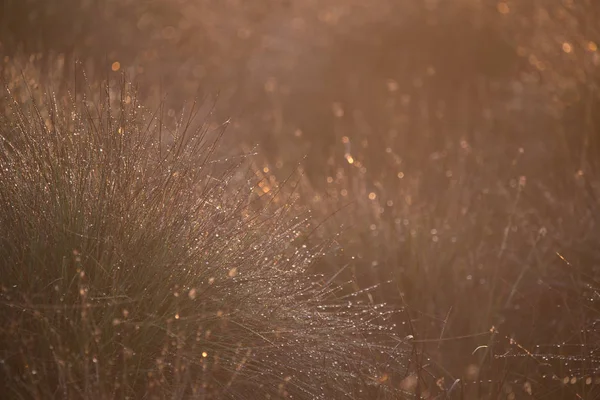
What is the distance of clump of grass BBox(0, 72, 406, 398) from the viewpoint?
2316 millimetres

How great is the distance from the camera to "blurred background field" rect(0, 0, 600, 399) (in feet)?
12.3

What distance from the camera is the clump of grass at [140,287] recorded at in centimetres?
232

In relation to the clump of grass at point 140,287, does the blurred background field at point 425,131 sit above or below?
below

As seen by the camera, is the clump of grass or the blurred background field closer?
the clump of grass

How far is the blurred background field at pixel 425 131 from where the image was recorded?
3.75 m

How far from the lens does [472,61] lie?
427 inches

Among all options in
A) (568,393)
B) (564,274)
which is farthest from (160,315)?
(564,274)

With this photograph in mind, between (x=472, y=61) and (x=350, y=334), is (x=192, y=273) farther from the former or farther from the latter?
(x=472, y=61)

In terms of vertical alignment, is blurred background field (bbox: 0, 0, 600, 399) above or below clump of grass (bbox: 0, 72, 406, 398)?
below

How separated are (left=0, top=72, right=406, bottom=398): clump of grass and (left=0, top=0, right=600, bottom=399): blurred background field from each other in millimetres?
285

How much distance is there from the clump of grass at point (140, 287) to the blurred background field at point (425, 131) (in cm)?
29

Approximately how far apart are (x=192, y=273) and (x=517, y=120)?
18.6 ft

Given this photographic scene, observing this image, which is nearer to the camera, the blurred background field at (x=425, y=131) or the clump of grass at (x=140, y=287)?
the clump of grass at (x=140, y=287)

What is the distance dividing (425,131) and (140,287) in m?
6.05
